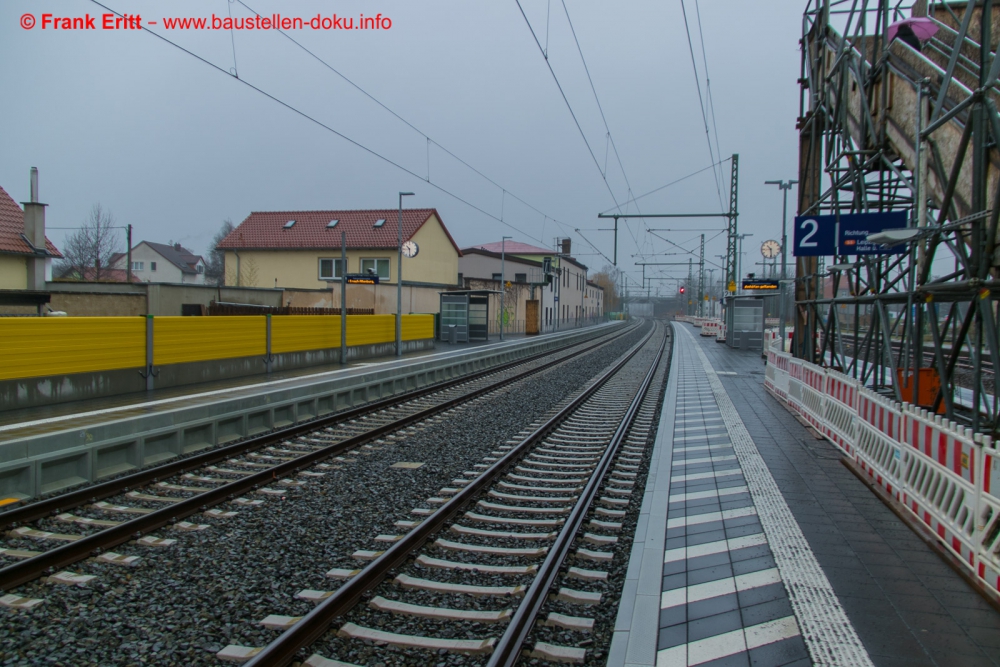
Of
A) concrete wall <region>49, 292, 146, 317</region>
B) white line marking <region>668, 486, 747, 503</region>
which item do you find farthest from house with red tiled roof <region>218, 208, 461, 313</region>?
white line marking <region>668, 486, 747, 503</region>

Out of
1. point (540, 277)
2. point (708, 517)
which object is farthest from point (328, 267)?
point (708, 517)

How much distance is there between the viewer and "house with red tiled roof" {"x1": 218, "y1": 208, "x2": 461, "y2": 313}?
38844mm

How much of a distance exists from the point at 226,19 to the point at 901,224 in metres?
10.3

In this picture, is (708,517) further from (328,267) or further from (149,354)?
(328,267)

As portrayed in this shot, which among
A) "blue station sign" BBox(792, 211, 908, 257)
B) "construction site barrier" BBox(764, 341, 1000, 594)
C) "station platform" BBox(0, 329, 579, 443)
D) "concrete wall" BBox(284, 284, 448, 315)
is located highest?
"blue station sign" BBox(792, 211, 908, 257)

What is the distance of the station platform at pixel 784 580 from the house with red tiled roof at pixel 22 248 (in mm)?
23494

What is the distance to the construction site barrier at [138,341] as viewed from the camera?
35.0 ft

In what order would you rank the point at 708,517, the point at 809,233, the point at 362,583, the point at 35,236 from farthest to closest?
the point at 35,236
the point at 809,233
the point at 708,517
the point at 362,583

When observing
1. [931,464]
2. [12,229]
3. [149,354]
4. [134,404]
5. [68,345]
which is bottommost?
[134,404]

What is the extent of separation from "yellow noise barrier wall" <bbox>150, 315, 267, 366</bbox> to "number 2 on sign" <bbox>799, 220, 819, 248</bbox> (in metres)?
12.0

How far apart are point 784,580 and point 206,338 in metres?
13.1

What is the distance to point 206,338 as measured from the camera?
14.6 m

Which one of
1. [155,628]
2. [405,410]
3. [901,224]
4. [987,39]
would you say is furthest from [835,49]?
[155,628]

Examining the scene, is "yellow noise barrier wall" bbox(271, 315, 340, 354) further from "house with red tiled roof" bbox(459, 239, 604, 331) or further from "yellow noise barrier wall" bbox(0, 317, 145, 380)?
"house with red tiled roof" bbox(459, 239, 604, 331)
